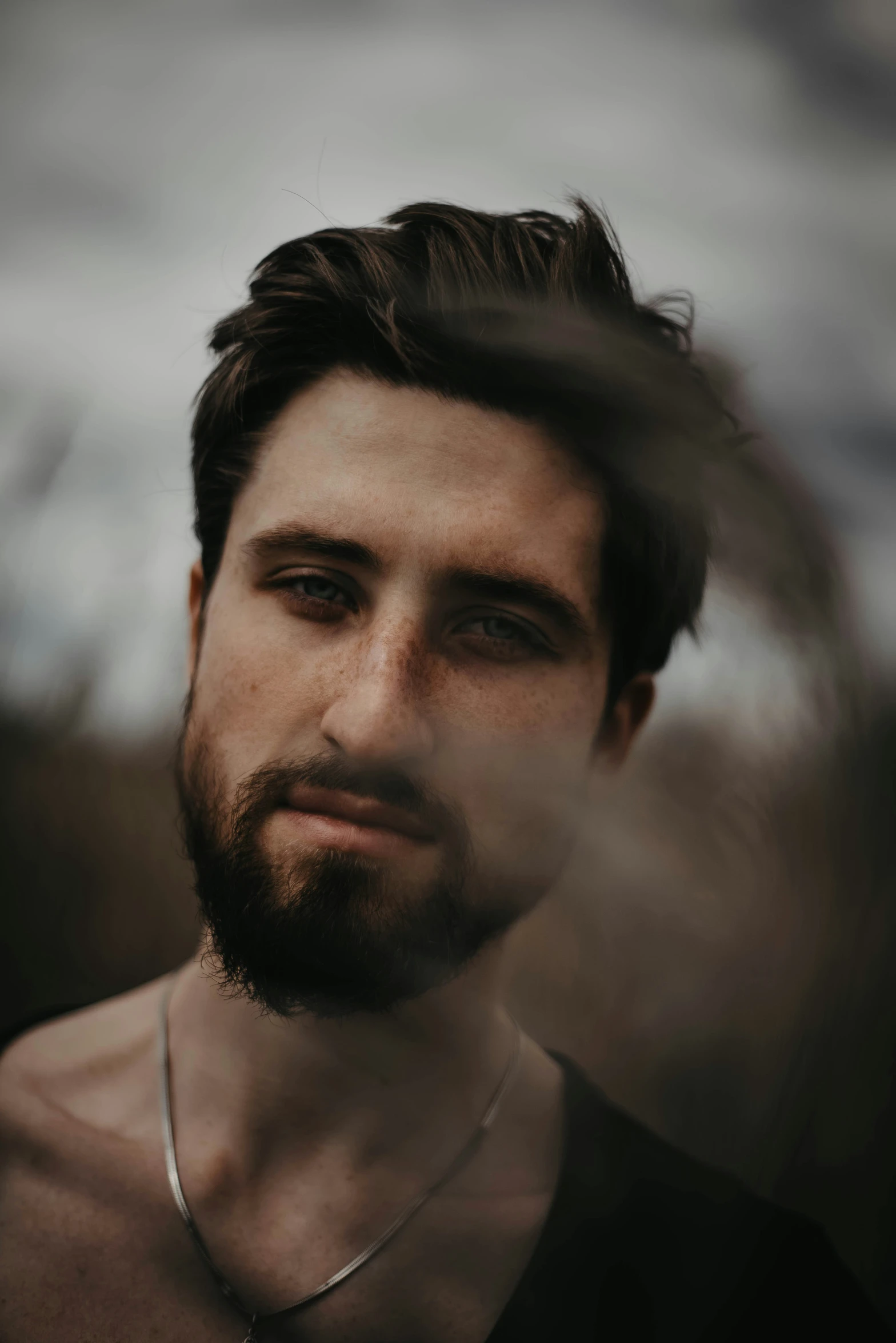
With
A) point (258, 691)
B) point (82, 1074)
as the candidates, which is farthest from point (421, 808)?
point (82, 1074)

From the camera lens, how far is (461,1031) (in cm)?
62

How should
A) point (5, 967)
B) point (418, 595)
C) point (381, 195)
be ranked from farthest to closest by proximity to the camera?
point (5, 967), point (381, 195), point (418, 595)

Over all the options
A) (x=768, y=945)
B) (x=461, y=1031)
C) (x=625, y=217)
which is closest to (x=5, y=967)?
(x=461, y=1031)

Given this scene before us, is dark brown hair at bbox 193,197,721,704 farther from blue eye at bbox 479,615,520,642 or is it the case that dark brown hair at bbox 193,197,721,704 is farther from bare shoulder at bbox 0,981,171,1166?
bare shoulder at bbox 0,981,171,1166

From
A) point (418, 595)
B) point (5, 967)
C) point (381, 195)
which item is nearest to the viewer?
point (418, 595)

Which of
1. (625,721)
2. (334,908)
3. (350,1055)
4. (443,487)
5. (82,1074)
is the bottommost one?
(82,1074)

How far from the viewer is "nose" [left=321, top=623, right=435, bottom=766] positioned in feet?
1.70

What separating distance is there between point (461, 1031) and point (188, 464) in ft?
1.60

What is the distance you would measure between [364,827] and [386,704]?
83 millimetres

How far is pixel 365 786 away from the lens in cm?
53

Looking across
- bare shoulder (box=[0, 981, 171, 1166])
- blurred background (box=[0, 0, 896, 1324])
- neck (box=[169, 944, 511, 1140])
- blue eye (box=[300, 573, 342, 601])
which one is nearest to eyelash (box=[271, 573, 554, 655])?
blue eye (box=[300, 573, 342, 601])

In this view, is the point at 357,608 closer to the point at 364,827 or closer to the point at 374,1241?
the point at 364,827

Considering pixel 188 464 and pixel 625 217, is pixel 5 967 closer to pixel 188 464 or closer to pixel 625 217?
pixel 188 464

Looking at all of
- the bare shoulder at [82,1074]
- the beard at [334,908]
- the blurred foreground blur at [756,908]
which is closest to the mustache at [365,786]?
the beard at [334,908]
